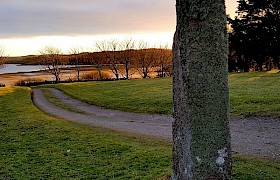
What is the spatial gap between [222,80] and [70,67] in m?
103

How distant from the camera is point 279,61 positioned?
47.0 meters

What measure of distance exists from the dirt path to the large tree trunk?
5.05 metres

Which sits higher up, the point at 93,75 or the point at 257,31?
the point at 257,31

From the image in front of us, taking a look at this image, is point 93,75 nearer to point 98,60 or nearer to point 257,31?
point 98,60

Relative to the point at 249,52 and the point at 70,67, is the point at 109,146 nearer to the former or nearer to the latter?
the point at 249,52

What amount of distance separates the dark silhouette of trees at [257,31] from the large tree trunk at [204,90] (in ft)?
137

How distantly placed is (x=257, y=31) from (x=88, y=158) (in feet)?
132

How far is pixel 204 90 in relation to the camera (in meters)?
4.11

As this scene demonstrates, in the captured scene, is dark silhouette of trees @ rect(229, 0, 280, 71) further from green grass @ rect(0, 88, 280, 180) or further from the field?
green grass @ rect(0, 88, 280, 180)

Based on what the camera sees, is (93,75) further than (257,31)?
Yes

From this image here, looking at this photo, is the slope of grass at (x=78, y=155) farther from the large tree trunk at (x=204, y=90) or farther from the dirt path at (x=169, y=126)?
the large tree trunk at (x=204, y=90)

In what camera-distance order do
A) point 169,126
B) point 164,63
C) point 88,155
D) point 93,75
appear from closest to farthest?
1. point 88,155
2. point 169,126
3. point 164,63
4. point 93,75

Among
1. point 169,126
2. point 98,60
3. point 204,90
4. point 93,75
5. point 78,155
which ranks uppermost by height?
point 204,90

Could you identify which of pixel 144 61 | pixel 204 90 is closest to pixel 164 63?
pixel 144 61
